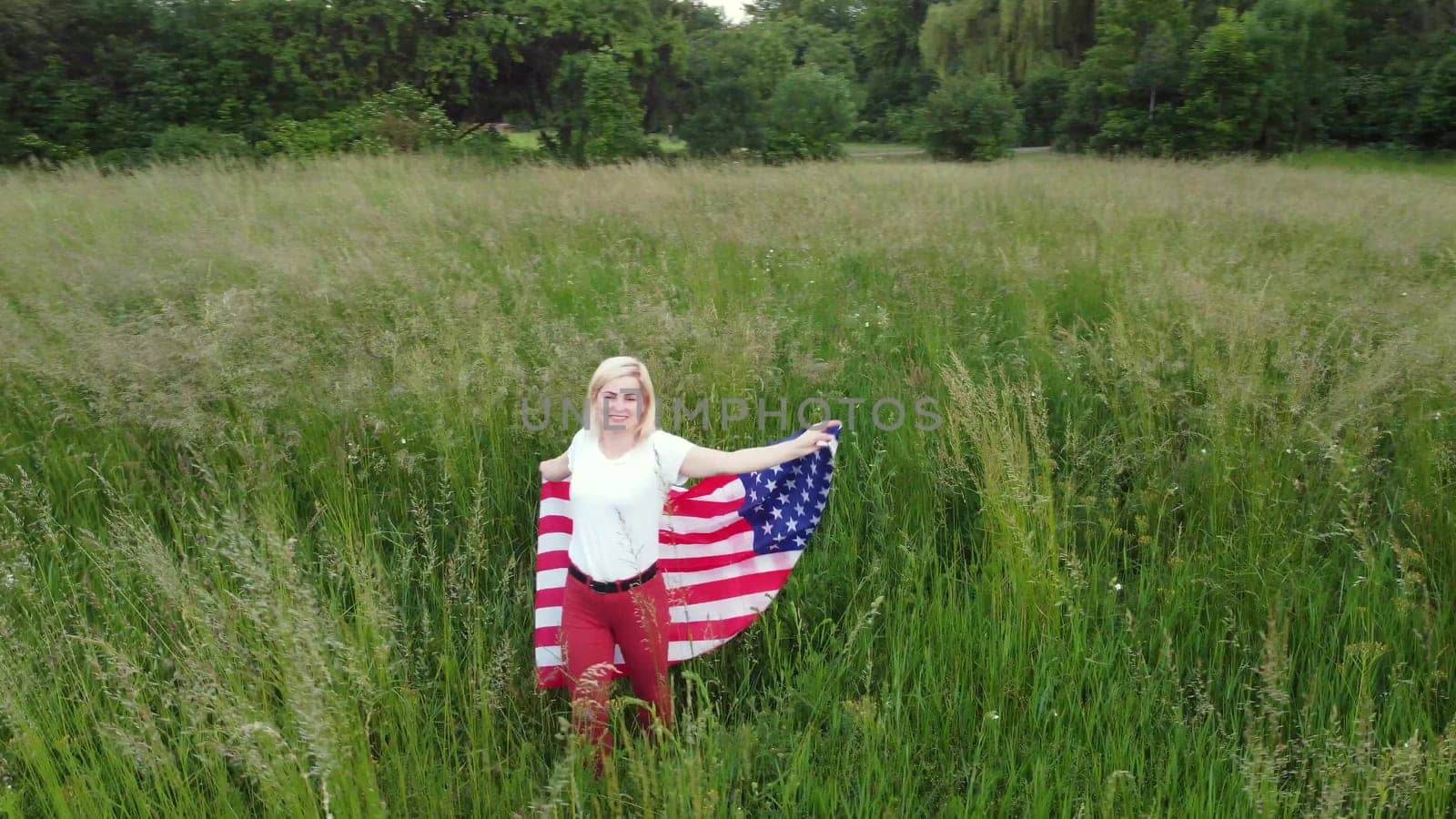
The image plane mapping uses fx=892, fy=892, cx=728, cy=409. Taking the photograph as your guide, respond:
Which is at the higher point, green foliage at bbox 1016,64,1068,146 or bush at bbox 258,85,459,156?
green foliage at bbox 1016,64,1068,146

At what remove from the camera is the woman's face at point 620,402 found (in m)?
2.81

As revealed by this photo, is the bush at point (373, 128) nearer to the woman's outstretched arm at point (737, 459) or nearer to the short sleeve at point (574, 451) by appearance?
the short sleeve at point (574, 451)

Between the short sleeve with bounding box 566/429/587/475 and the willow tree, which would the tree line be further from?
the short sleeve with bounding box 566/429/587/475

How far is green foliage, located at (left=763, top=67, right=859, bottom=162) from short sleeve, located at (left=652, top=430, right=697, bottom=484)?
18.1 m

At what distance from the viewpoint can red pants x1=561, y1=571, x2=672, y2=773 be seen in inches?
104

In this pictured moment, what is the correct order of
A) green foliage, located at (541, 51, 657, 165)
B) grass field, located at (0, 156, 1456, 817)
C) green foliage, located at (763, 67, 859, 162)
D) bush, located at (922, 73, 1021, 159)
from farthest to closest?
bush, located at (922, 73, 1021, 159) < green foliage, located at (763, 67, 859, 162) < green foliage, located at (541, 51, 657, 165) < grass field, located at (0, 156, 1456, 817)

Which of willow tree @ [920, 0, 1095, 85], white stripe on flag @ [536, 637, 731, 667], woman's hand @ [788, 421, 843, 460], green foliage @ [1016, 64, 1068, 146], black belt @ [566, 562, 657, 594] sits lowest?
white stripe on flag @ [536, 637, 731, 667]

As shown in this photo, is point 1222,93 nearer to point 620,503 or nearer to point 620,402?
point 620,402

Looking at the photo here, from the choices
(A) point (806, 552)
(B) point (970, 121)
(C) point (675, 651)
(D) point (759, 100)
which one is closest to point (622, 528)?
(C) point (675, 651)

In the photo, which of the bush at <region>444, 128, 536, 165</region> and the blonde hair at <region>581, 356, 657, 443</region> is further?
the bush at <region>444, 128, 536, 165</region>

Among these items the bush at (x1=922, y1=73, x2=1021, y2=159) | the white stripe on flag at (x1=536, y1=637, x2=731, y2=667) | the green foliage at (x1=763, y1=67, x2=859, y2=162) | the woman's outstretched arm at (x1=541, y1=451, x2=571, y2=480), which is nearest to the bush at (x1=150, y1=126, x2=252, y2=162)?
the green foliage at (x1=763, y1=67, x2=859, y2=162)

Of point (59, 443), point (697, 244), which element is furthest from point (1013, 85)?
point (59, 443)

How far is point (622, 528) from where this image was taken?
2732mm

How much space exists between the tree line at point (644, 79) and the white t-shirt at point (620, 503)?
15535 mm
